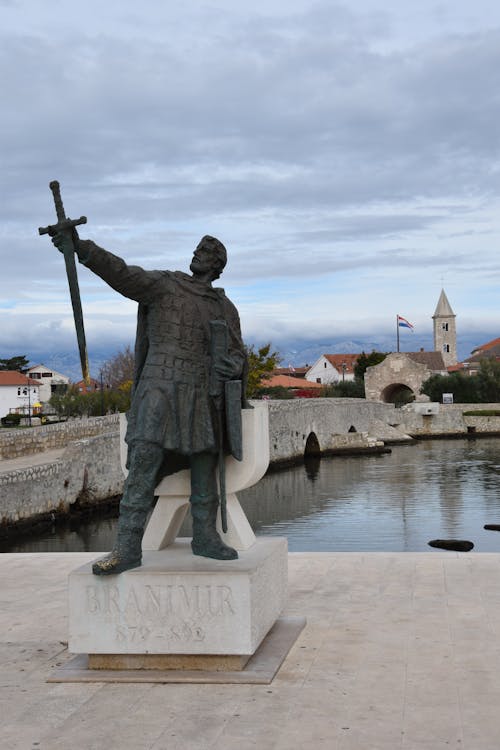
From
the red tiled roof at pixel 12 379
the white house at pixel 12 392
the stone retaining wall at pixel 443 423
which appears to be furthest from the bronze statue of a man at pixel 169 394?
the red tiled roof at pixel 12 379

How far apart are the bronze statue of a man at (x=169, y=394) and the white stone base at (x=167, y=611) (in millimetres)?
138

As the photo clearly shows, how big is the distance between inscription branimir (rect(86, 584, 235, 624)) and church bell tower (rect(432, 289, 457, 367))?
330 ft

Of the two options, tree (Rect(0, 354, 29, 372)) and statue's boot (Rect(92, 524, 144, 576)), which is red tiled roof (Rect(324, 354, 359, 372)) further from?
statue's boot (Rect(92, 524, 144, 576))

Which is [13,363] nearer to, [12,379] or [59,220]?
[12,379]

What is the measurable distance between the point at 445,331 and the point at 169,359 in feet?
335

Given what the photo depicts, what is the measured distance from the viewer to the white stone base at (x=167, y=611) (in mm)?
4746

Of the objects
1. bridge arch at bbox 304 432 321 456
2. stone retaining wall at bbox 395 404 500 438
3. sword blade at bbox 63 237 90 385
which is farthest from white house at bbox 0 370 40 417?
sword blade at bbox 63 237 90 385

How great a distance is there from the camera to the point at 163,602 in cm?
479

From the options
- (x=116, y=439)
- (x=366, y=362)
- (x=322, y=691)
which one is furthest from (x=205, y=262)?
(x=366, y=362)

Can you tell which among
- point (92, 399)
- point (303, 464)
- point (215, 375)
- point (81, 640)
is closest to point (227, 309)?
point (215, 375)

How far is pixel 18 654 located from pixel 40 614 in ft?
3.40

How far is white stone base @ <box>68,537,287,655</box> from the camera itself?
4.75m

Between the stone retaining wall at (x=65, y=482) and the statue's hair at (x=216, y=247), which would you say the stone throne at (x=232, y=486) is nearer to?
the statue's hair at (x=216, y=247)

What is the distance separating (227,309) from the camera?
5.53 m
